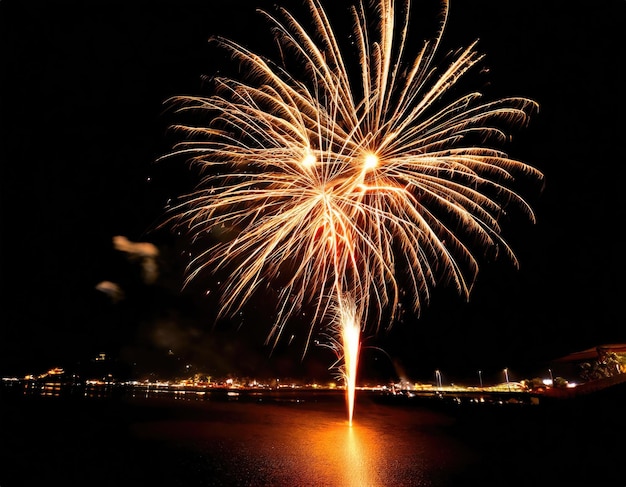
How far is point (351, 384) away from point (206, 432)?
5.77 m

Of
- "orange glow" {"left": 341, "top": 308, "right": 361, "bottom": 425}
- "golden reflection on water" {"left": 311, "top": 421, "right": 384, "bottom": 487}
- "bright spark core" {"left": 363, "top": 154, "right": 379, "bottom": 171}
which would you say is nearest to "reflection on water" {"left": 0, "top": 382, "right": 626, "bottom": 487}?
"golden reflection on water" {"left": 311, "top": 421, "right": 384, "bottom": 487}

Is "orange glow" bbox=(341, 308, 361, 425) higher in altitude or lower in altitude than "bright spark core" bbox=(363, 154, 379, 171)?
lower

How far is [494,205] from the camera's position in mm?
11266

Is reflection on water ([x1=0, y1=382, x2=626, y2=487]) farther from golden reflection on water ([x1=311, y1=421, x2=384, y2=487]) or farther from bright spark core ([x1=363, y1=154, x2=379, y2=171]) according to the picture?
bright spark core ([x1=363, y1=154, x2=379, y2=171])

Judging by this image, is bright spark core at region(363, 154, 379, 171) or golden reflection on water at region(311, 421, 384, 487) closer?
golden reflection on water at region(311, 421, 384, 487)

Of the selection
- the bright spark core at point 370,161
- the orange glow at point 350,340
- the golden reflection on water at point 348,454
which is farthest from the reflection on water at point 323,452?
the bright spark core at point 370,161

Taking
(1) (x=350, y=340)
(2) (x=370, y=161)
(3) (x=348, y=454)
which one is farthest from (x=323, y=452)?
(2) (x=370, y=161)

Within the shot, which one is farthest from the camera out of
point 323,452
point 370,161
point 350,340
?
point 350,340

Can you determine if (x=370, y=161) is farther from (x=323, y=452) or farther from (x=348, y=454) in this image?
(x=323, y=452)

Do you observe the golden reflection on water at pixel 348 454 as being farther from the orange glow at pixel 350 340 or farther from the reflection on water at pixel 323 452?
the orange glow at pixel 350 340

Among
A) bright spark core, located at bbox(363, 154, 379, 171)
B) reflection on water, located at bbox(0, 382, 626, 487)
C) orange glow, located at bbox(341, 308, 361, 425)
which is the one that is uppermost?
bright spark core, located at bbox(363, 154, 379, 171)

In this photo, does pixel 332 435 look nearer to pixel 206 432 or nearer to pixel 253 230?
pixel 206 432
